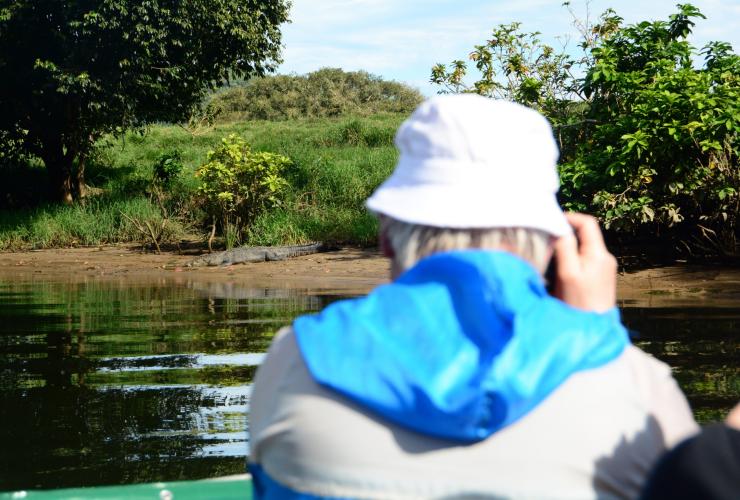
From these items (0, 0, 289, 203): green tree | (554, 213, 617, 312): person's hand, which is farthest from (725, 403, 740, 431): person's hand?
(0, 0, 289, 203): green tree

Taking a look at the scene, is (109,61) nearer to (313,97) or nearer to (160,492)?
(160,492)

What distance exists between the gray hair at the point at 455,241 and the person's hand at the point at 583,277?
105 millimetres

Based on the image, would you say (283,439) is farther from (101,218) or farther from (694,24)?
(101,218)

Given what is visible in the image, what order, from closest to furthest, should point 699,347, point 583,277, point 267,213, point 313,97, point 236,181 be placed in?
point 583,277 < point 699,347 < point 236,181 < point 267,213 < point 313,97

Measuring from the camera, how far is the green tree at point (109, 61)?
18.6 metres

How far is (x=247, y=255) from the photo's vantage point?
54.4 ft

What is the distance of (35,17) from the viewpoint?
19672 mm

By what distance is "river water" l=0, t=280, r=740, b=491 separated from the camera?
16.7ft

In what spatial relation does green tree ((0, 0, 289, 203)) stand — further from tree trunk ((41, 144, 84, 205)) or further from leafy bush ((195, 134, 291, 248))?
leafy bush ((195, 134, 291, 248))

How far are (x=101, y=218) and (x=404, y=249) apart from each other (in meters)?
18.9

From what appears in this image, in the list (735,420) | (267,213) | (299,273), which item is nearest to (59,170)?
(267,213)

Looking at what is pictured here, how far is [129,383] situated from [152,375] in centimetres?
32

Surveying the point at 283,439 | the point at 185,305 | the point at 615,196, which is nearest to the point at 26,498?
the point at 283,439

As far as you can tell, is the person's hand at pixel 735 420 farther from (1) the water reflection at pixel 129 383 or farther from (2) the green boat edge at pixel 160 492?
(1) the water reflection at pixel 129 383
